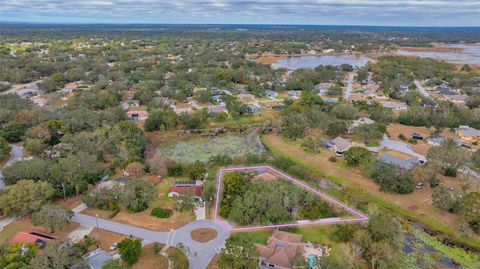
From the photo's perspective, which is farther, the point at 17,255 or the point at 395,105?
the point at 395,105

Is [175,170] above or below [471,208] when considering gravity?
below

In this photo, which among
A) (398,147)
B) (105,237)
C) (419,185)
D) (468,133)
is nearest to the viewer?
(105,237)

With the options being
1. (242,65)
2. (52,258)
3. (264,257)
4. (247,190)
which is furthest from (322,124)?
(242,65)

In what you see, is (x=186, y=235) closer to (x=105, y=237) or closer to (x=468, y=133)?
(x=105, y=237)

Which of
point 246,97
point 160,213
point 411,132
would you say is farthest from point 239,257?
point 246,97

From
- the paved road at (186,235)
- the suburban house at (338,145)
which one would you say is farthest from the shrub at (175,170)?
the suburban house at (338,145)

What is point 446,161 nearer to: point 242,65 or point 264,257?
point 264,257

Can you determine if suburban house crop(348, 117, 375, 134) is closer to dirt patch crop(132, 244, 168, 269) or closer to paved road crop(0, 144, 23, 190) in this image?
dirt patch crop(132, 244, 168, 269)

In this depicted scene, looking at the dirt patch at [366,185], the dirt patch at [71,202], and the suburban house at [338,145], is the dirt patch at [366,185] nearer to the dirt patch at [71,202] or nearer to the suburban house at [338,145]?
the suburban house at [338,145]
